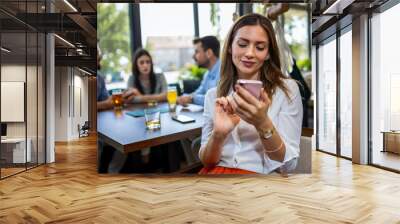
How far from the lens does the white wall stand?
329 inches

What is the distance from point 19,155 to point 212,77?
3.21 m

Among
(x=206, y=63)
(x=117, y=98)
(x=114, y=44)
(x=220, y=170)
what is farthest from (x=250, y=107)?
(x=114, y=44)

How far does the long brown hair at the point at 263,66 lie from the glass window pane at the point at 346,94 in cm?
277

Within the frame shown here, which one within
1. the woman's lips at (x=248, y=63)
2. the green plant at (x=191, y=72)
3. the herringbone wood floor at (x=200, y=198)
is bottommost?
the herringbone wood floor at (x=200, y=198)

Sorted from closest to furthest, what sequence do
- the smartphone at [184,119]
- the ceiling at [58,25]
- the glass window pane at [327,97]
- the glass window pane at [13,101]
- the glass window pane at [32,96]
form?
the smartphone at [184,119] → the glass window pane at [13,101] → the ceiling at [58,25] → the glass window pane at [32,96] → the glass window pane at [327,97]

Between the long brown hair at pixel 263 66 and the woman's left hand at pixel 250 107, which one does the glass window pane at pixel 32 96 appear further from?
the woman's left hand at pixel 250 107

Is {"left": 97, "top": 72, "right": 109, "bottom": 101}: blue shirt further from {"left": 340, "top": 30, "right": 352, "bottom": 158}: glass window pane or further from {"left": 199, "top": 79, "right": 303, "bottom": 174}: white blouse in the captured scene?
{"left": 340, "top": 30, "right": 352, "bottom": 158}: glass window pane

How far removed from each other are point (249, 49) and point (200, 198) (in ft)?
6.88

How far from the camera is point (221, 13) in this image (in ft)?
18.2

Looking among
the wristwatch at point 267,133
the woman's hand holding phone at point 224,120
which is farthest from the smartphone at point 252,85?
the wristwatch at point 267,133

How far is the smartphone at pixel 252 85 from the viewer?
207 inches

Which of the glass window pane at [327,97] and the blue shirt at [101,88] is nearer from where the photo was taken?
the blue shirt at [101,88]

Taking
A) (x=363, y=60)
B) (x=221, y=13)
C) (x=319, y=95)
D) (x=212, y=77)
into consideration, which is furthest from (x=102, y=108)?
(x=319, y=95)

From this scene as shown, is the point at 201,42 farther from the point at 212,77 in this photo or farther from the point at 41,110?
the point at 41,110
